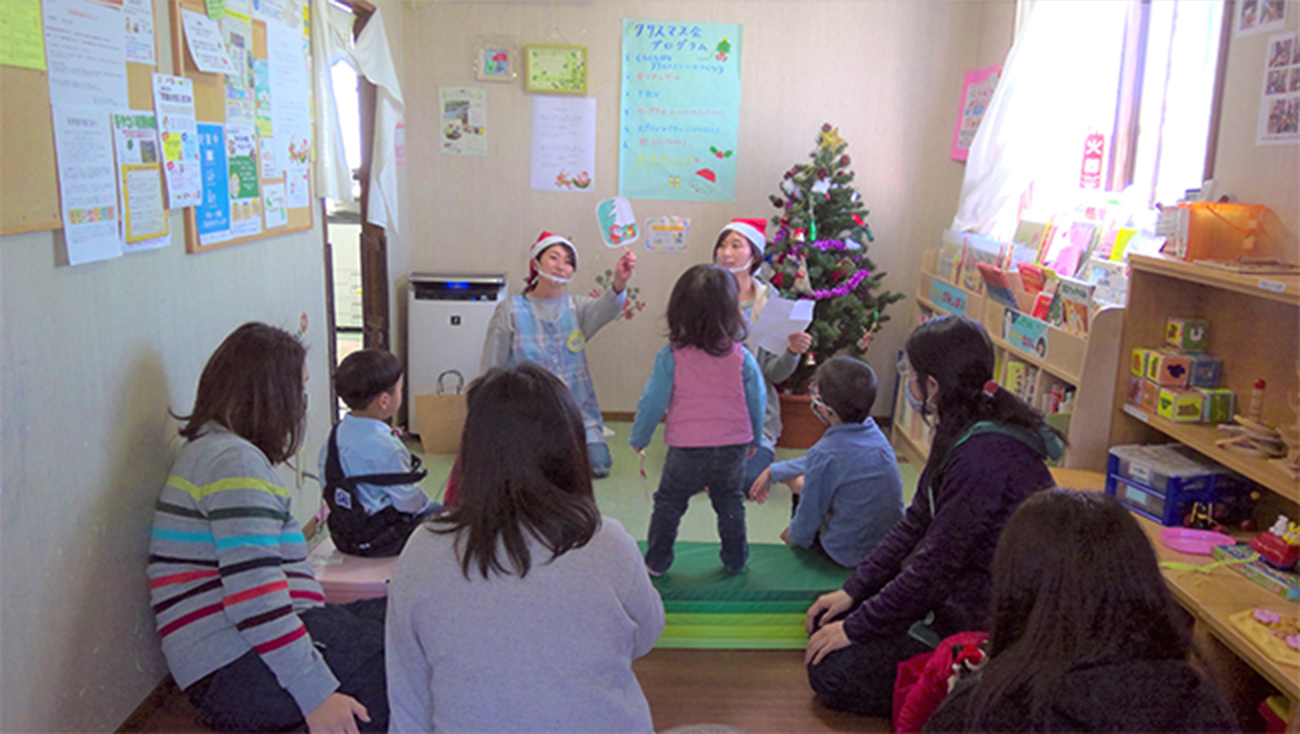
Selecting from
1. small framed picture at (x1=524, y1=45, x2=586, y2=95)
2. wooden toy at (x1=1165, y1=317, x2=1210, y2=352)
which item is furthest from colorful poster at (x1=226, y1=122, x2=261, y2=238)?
wooden toy at (x1=1165, y1=317, x2=1210, y2=352)

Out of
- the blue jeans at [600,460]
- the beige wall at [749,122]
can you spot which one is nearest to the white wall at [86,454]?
the blue jeans at [600,460]

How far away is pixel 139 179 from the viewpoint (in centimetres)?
208

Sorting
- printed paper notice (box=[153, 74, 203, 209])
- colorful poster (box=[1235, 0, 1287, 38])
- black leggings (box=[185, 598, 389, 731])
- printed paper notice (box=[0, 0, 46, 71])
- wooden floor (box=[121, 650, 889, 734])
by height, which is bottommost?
wooden floor (box=[121, 650, 889, 734])

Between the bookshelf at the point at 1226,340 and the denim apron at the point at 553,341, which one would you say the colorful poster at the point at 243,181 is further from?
the bookshelf at the point at 1226,340

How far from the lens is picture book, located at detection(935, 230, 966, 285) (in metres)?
4.17

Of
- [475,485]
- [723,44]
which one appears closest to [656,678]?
[475,485]

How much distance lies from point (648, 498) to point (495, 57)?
2.52 m

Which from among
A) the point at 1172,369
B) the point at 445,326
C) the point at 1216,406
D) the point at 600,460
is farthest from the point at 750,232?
the point at 1216,406

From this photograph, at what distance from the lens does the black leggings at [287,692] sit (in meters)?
1.96

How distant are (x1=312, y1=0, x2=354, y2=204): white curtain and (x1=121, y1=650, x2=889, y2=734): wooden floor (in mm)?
1909

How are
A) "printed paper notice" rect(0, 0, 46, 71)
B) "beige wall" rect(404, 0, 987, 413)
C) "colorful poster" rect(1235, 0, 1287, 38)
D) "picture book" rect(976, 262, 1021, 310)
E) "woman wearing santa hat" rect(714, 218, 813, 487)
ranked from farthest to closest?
"beige wall" rect(404, 0, 987, 413)
"woman wearing santa hat" rect(714, 218, 813, 487)
"picture book" rect(976, 262, 1021, 310)
"colorful poster" rect(1235, 0, 1287, 38)
"printed paper notice" rect(0, 0, 46, 71)

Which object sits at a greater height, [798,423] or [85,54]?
[85,54]

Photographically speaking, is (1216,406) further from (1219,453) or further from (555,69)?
(555,69)

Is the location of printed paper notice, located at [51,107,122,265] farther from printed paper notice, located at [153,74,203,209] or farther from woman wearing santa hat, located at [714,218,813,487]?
woman wearing santa hat, located at [714,218,813,487]
